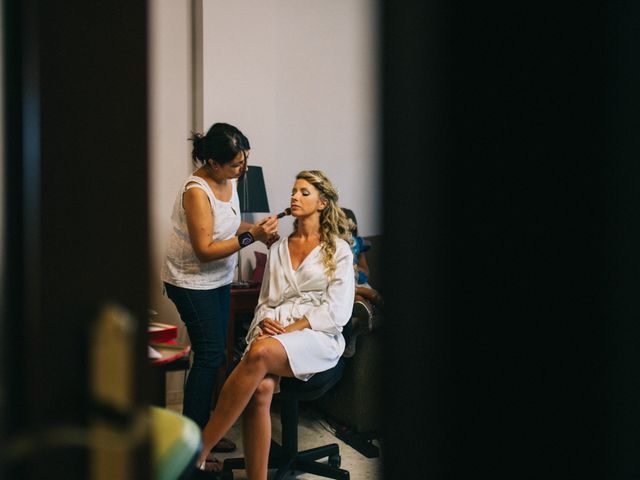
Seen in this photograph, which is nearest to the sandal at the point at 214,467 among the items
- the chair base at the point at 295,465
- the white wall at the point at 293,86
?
the chair base at the point at 295,465

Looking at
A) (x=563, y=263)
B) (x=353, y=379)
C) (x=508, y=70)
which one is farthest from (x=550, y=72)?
(x=353, y=379)

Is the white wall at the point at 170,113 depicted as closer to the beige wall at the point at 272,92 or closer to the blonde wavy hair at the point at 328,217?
the beige wall at the point at 272,92

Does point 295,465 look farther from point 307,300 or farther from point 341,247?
point 341,247

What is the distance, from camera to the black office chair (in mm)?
2467

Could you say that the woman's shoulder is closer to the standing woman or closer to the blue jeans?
the standing woman

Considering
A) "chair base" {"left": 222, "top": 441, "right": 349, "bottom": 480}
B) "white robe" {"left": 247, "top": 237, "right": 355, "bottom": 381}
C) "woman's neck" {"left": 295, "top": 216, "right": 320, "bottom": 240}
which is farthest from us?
"woman's neck" {"left": 295, "top": 216, "right": 320, "bottom": 240}

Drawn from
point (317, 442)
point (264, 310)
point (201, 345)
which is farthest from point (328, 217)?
point (317, 442)

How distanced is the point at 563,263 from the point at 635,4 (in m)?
0.23

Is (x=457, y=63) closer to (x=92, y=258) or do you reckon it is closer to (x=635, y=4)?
(x=635, y=4)

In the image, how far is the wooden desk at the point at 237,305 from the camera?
10.9ft

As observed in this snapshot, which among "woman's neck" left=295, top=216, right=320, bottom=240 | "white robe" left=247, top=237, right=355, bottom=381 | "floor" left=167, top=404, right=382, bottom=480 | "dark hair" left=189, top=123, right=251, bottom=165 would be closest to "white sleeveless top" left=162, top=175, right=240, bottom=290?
"dark hair" left=189, top=123, right=251, bottom=165

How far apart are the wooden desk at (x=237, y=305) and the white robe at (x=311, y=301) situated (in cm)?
61

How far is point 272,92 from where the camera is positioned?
395 cm

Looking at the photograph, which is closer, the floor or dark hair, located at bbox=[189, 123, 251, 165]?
dark hair, located at bbox=[189, 123, 251, 165]
